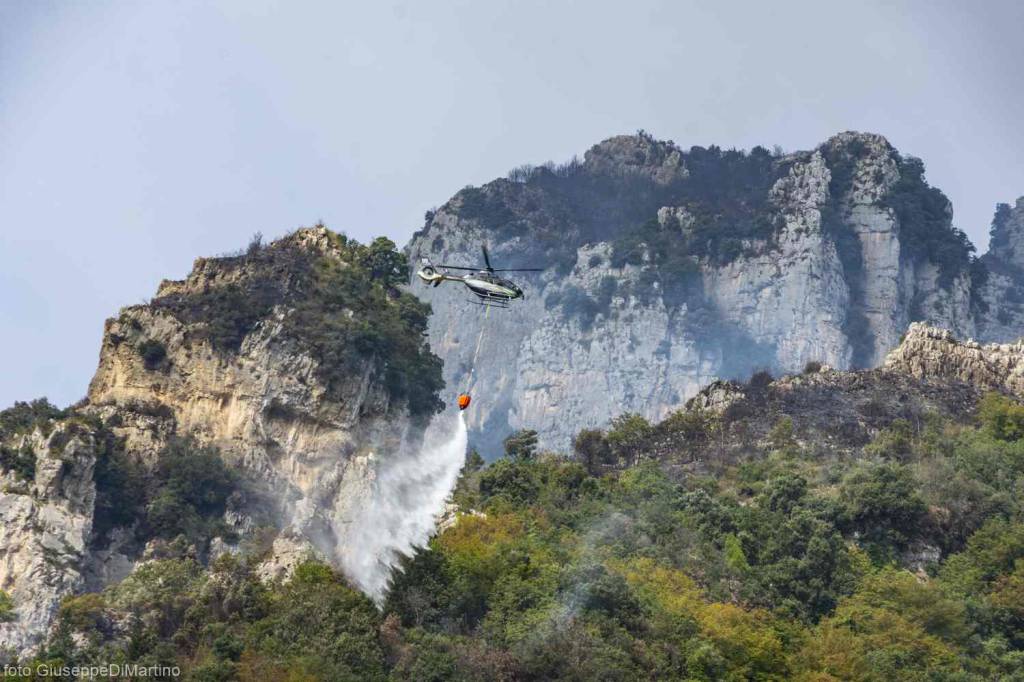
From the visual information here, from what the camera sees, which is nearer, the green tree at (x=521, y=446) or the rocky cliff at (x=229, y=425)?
the rocky cliff at (x=229, y=425)

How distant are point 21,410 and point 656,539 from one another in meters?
26.6

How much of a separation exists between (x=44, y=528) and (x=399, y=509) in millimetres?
13567

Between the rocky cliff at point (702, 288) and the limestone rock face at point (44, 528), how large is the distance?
54.3m

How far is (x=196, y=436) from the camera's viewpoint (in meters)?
74.3

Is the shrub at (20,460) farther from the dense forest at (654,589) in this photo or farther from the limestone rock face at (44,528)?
the dense forest at (654,589)

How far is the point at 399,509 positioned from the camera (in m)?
69.6

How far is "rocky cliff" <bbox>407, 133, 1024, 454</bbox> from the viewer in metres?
123

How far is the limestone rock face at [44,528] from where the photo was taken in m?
62.2

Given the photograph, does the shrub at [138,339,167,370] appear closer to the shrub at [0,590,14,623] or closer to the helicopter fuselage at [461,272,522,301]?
the shrub at [0,590,14,623]

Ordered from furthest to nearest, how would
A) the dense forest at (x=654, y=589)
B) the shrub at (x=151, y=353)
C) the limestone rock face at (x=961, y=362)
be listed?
the limestone rock face at (x=961, y=362) → the shrub at (x=151, y=353) → the dense forest at (x=654, y=589)

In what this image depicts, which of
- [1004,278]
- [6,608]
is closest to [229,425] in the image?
[6,608]

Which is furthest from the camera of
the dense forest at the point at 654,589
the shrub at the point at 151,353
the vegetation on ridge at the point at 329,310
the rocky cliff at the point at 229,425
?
the vegetation on ridge at the point at 329,310

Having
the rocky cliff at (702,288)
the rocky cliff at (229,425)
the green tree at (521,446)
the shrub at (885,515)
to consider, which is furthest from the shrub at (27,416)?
the rocky cliff at (702,288)

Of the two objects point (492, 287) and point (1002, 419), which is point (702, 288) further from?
point (492, 287)
